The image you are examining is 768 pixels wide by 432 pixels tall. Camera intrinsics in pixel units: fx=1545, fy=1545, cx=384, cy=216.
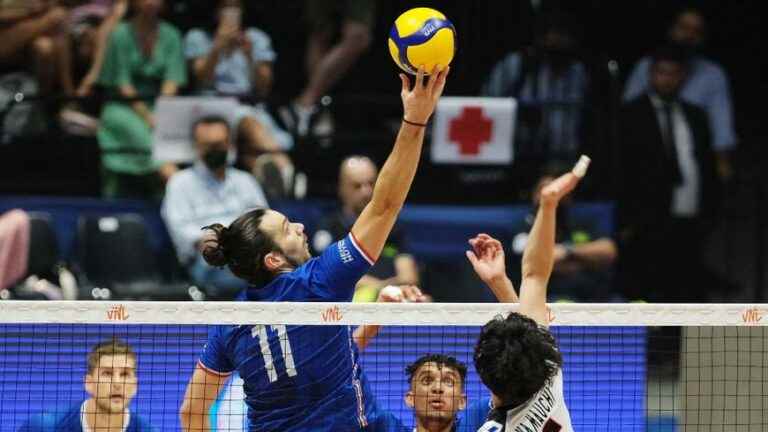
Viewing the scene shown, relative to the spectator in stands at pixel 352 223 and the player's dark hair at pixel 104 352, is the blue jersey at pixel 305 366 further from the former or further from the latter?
the spectator in stands at pixel 352 223

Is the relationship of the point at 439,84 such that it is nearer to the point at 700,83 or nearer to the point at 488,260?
the point at 488,260

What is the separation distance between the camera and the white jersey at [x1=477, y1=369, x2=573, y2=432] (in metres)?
5.56

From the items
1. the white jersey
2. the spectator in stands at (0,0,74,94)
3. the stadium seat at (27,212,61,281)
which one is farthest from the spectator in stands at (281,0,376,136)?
the white jersey

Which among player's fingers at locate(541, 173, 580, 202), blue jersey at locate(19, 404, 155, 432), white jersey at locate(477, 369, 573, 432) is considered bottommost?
blue jersey at locate(19, 404, 155, 432)

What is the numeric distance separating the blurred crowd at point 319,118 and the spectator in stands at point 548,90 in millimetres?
13

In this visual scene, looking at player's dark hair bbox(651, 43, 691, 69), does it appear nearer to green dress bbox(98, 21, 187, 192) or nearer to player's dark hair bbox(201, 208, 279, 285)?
green dress bbox(98, 21, 187, 192)

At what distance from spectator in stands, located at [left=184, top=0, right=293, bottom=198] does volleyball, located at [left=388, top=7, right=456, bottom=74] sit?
18.6ft

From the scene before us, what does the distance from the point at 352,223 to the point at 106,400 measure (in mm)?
4321

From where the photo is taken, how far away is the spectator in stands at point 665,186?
13750 millimetres

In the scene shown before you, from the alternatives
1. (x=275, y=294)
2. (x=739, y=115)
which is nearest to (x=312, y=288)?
(x=275, y=294)

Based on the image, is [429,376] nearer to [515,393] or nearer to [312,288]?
[312,288]

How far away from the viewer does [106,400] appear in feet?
25.8

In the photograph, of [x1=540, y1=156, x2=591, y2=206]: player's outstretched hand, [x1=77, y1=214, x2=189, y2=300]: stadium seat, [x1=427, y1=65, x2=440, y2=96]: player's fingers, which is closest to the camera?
[x1=540, y1=156, x2=591, y2=206]: player's outstretched hand

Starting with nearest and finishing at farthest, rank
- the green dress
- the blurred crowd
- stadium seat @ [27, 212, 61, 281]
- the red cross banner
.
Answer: stadium seat @ [27, 212, 61, 281], the blurred crowd, the red cross banner, the green dress
